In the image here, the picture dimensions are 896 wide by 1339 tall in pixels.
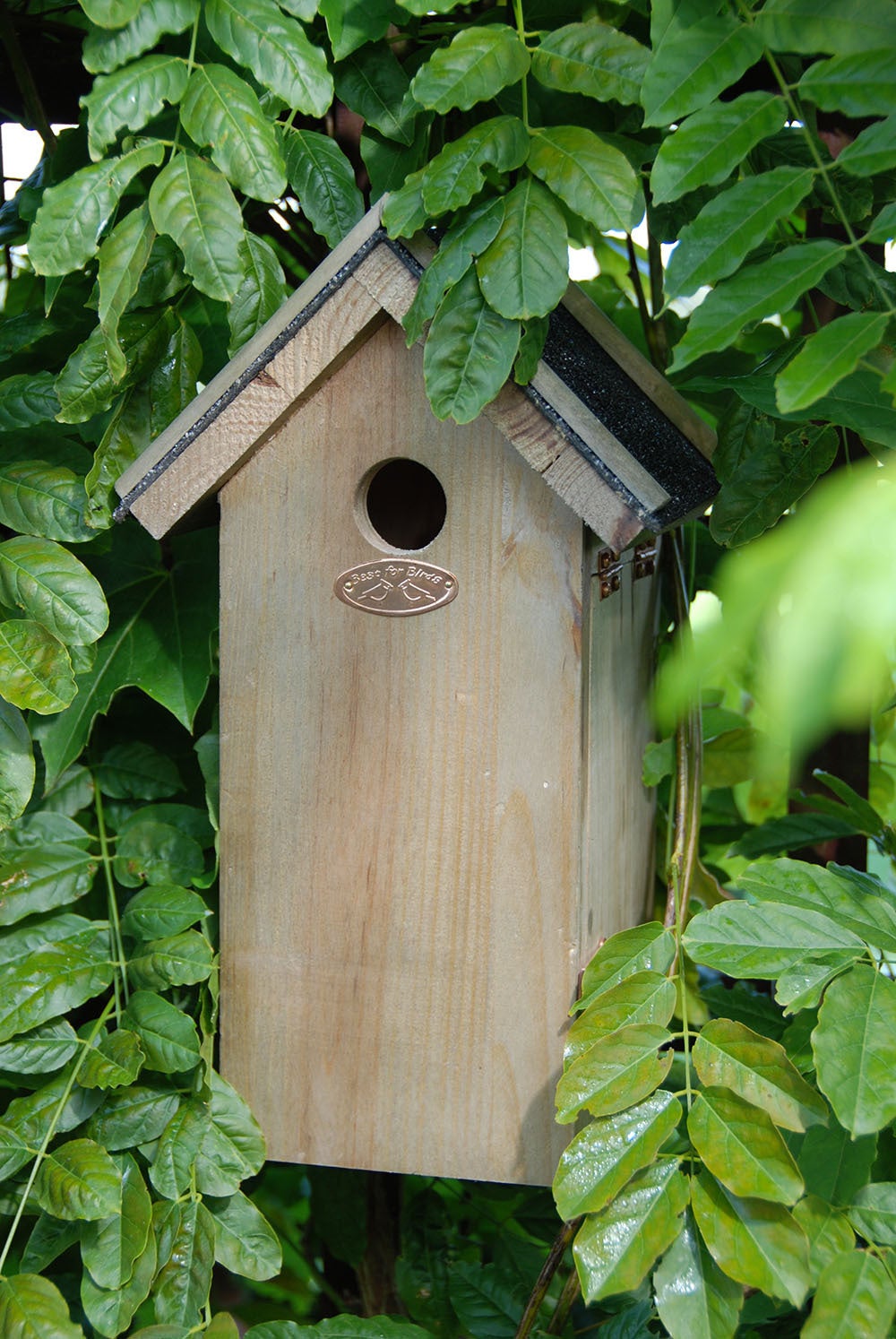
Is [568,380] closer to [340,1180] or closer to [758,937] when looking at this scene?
[758,937]

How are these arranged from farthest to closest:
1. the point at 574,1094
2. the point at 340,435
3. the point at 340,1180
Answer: the point at 340,1180, the point at 340,435, the point at 574,1094

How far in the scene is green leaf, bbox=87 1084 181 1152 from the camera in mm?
1023

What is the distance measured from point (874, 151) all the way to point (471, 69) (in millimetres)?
274

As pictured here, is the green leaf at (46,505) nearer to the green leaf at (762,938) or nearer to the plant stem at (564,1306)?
the green leaf at (762,938)

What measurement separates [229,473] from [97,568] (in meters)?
0.27

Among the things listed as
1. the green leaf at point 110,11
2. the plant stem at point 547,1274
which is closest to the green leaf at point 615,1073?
the plant stem at point 547,1274

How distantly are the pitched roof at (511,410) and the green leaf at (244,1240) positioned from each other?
573 mm

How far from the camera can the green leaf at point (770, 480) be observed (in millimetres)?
962

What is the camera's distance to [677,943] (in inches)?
38.7

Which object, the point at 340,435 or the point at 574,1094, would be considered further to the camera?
the point at 340,435

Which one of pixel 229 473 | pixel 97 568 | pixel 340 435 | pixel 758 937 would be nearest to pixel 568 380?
pixel 340 435

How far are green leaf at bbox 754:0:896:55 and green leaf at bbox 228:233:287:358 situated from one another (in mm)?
419

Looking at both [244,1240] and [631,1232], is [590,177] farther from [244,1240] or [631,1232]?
[244,1240]

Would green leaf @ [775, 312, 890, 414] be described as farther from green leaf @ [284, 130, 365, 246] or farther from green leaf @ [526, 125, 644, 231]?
green leaf @ [284, 130, 365, 246]
